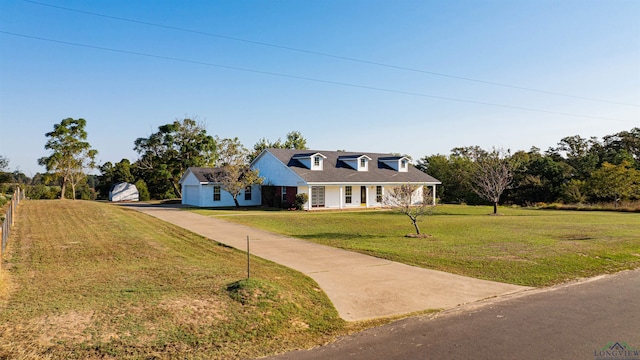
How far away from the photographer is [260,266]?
1084 centimetres

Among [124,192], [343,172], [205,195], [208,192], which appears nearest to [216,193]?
[208,192]

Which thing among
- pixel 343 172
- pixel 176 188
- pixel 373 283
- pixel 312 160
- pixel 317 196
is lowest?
pixel 373 283

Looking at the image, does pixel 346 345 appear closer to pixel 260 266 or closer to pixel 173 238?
pixel 260 266

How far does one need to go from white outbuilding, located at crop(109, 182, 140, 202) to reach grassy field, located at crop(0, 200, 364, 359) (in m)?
37.9

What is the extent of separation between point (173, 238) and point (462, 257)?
35.2 feet

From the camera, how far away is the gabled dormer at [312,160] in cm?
3681

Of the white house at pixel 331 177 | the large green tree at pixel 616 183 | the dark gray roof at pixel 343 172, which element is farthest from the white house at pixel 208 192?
the large green tree at pixel 616 183

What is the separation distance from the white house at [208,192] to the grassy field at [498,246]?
15.7m

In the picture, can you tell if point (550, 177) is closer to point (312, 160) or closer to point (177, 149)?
point (312, 160)

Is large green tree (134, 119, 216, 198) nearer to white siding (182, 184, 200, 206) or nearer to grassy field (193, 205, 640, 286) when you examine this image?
white siding (182, 184, 200, 206)

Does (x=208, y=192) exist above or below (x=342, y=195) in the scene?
above

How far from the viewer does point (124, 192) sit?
4806 centimetres

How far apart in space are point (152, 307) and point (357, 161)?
33115 mm

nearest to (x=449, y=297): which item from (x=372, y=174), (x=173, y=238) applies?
(x=173, y=238)
